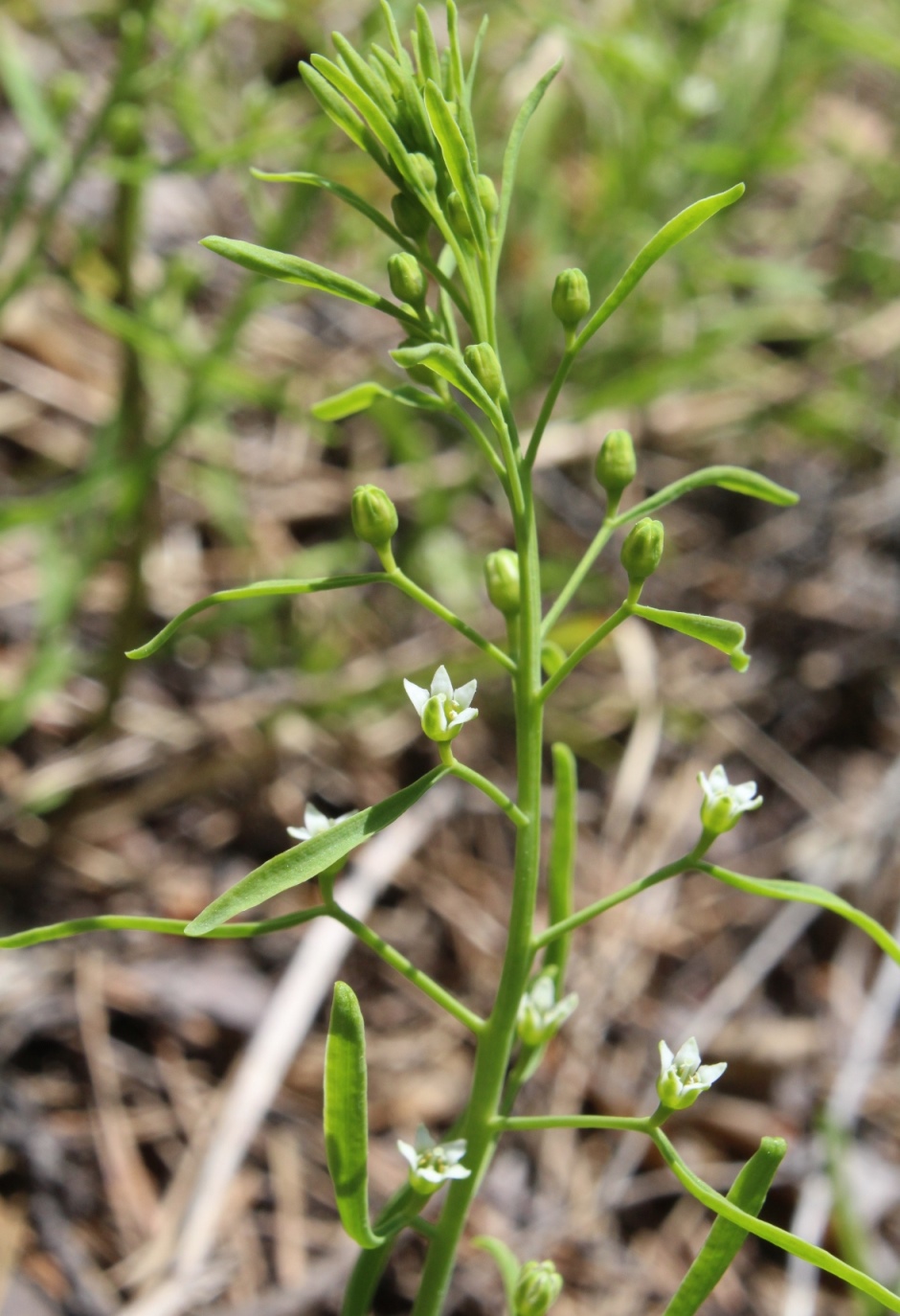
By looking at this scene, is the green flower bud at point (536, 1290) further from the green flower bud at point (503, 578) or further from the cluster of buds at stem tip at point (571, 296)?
the cluster of buds at stem tip at point (571, 296)

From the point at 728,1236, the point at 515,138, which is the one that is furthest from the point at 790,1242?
the point at 515,138

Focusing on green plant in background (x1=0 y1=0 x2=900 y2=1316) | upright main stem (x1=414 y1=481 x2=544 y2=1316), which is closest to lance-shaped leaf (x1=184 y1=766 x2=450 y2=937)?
green plant in background (x1=0 y1=0 x2=900 y2=1316)

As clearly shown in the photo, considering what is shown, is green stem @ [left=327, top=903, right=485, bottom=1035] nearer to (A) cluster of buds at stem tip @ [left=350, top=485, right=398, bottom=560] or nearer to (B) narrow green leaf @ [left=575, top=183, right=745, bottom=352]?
(A) cluster of buds at stem tip @ [left=350, top=485, right=398, bottom=560]

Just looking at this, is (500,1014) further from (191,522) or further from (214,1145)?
(191,522)

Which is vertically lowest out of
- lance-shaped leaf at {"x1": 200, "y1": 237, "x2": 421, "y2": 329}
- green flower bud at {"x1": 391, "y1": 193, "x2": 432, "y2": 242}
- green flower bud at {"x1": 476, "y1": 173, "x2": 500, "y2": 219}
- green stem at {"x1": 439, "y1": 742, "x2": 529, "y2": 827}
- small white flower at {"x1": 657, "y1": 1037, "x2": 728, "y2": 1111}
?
small white flower at {"x1": 657, "y1": 1037, "x2": 728, "y2": 1111}

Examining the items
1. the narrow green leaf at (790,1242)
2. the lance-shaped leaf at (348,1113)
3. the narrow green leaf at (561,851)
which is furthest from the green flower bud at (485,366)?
the narrow green leaf at (790,1242)
